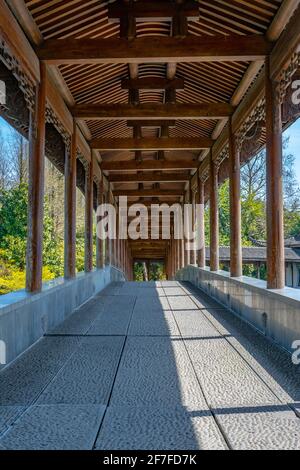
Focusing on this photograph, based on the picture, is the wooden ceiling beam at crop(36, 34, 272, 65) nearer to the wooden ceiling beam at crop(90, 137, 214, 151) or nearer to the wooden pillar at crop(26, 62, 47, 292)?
the wooden pillar at crop(26, 62, 47, 292)

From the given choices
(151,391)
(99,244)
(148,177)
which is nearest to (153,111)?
(151,391)

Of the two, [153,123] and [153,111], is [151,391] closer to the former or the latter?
[153,111]

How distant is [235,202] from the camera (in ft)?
21.1

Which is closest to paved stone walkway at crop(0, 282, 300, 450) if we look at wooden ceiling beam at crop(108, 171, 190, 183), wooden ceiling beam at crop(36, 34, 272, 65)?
wooden ceiling beam at crop(36, 34, 272, 65)

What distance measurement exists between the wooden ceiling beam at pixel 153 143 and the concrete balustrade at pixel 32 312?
2854 millimetres

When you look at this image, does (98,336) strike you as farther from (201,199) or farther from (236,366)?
(201,199)

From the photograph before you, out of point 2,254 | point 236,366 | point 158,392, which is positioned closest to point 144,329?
point 236,366

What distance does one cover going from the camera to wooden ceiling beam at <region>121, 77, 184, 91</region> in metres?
5.88

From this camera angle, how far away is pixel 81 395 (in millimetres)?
2617

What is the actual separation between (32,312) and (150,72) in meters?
3.70

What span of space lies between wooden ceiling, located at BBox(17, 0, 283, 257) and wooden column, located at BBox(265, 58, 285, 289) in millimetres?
643

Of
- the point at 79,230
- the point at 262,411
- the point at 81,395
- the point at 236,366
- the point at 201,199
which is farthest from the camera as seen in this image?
the point at 79,230

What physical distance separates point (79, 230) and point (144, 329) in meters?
14.6
